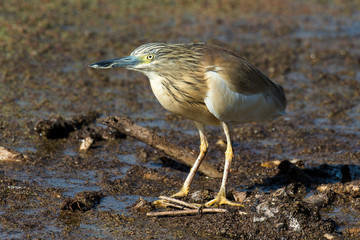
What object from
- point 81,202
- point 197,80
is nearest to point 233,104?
point 197,80

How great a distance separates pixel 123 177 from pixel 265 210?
1664 mm

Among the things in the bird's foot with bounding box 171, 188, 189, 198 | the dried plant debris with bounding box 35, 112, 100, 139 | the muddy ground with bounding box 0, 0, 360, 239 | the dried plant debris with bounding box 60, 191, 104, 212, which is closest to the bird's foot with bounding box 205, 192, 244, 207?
the muddy ground with bounding box 0, 0, 360, 239

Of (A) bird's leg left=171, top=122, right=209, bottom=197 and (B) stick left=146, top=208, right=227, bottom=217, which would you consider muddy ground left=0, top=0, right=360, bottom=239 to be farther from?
(A) bird's leg left=171, top=122, right=209, bottom=197

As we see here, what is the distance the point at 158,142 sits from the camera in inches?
219

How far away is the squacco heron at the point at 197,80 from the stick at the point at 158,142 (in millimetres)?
477

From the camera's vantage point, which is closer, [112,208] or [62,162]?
Answer: [112,208]

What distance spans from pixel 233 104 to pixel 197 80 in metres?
0.44

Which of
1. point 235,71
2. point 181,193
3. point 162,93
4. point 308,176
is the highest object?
point 235,71

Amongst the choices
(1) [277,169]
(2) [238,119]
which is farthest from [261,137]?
(2) [238,119]

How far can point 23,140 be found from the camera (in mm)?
6367

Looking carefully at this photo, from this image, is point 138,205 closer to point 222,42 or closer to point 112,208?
point 112,208

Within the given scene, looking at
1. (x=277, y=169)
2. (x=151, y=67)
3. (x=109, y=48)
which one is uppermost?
(x=151, y=67)

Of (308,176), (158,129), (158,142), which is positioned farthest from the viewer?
(158,129)

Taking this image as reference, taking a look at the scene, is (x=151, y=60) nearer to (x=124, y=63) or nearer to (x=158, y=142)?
(x=124, y=63)
